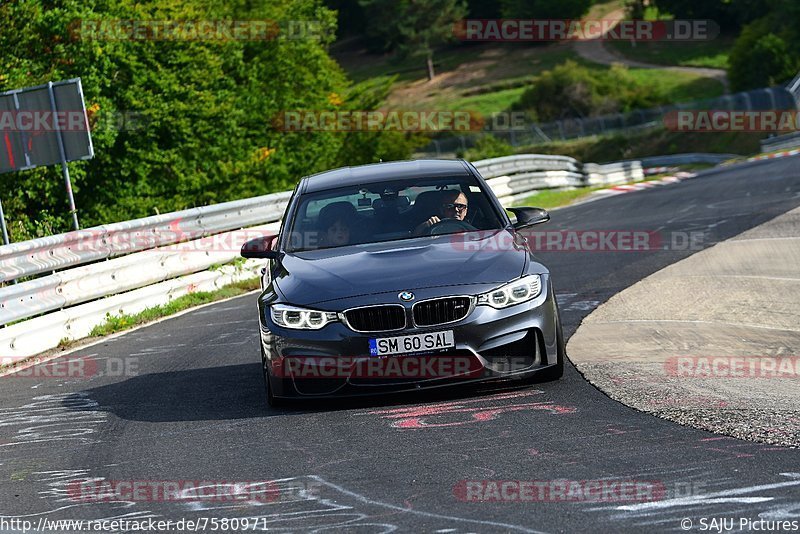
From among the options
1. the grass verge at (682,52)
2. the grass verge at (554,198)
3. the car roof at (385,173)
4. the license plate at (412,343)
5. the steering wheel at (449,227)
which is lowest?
the grass verge at (682,52)

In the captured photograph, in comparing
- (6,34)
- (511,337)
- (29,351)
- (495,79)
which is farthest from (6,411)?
(495,79)

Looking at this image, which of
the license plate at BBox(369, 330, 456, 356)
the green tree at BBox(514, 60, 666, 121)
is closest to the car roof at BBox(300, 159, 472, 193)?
the license plate at BBox(369, 330, 456, 356)

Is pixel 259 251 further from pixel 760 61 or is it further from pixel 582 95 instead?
pixel 582 95

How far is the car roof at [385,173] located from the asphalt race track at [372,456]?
1.55m

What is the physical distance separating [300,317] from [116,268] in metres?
6.70

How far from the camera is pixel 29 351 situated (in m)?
11.8

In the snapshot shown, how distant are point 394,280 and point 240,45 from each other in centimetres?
3771

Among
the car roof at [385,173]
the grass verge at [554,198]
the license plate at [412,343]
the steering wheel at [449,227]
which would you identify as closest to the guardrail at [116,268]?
the car roof at [385,173]

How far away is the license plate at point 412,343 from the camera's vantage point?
23.7 feet

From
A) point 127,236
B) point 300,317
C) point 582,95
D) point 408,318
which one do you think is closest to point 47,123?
point 127,236

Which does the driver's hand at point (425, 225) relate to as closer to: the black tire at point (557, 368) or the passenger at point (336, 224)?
the passenger at point (336, 224)

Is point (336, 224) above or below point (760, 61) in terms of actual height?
above

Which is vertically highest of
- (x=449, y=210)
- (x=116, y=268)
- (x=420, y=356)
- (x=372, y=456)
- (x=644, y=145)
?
(x=449, y=210)

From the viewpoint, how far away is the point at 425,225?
8570 millimetres
